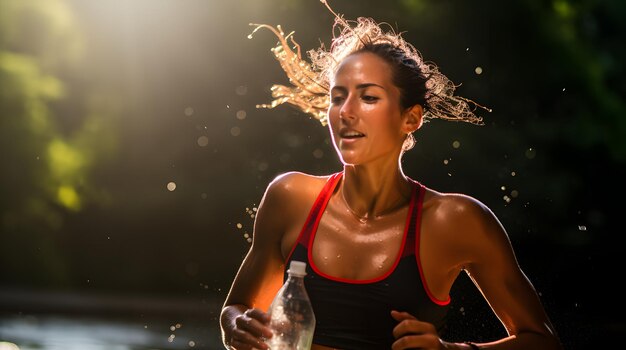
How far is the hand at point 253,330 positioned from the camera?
241 centimetres

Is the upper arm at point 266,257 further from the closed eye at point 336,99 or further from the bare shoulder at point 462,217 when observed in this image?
the bare shoulder at point 462,217

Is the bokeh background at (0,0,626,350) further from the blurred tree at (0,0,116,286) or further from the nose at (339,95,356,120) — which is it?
the nose at (339,95,356,120)

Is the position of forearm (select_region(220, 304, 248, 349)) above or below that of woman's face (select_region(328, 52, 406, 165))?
below

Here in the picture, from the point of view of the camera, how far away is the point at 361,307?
8.97 feet

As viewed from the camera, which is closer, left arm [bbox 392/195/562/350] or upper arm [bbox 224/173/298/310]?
left arm [bbox 392/195/562/350]

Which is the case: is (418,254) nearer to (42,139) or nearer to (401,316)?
(401,316)

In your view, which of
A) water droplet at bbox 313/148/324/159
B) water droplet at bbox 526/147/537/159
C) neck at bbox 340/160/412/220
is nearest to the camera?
neck at bbox 340/160/412/220

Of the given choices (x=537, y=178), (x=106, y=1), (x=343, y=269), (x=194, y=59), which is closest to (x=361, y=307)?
(x=343, y=269)

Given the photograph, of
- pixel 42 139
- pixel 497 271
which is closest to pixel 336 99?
pixel 497 271

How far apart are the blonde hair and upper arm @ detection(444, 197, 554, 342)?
16.6 inches

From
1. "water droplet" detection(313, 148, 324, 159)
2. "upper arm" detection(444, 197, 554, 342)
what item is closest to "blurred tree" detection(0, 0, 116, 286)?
"water droplet" detection(313, 148, 324, 159)

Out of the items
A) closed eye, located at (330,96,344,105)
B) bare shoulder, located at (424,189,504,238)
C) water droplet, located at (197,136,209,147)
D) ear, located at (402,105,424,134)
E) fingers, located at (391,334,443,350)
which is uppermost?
closed eye, located at (330,96,344,105)

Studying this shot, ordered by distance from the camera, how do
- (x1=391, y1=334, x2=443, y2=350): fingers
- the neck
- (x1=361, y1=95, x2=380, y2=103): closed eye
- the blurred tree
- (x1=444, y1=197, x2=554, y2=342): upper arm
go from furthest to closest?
1. the blurred tree
2. the neck
3. (x1=361, y1=95, x2=380, y2=103): closed eye
4. (x1=444, y1=197, x2=554, y2=342): upper arm
5. (x1=391, y1=334, x2=443, y2=350): fingers

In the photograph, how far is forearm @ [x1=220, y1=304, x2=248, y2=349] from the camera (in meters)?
2.70
